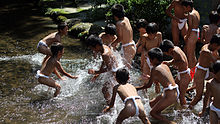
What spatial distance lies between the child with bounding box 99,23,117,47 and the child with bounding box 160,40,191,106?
1733 mm

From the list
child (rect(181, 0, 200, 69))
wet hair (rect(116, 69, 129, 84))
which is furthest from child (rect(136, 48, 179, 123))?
child (rect(181, 0, 200, 69))

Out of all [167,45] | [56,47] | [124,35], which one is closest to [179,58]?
[167,45]

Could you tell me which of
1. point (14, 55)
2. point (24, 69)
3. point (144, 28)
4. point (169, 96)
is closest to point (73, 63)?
point (24, 69)

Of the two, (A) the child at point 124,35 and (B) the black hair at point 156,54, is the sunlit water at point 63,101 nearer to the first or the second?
(A) the child at point 124,35

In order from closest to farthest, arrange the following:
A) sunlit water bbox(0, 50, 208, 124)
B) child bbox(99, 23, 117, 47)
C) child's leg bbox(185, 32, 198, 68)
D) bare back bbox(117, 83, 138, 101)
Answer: bare back bbox(117, 83, 138, 101), sunlit water bbox(0, 50, 208, 124), child bbox(99, 23, 117, 47), child's leg bbox(185, 32, 198, 68)

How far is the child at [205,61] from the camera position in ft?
19.7

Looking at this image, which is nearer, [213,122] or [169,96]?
[213,122]

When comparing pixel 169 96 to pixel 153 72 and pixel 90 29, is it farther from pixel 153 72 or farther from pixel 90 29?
pixel 90 29

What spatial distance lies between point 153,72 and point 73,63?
453 centimetres

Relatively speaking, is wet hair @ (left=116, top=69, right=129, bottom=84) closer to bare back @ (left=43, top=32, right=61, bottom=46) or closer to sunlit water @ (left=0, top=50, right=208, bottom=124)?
sunlit water @ (left=0, top=50, right=208, bottom=124)

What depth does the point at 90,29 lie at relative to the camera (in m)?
11.8

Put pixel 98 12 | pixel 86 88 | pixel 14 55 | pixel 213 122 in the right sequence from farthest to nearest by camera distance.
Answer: pixel 98 12 → pixel 14 55 → pixel 86 88 → pixel 213 122

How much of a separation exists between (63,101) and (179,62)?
3.02 meters

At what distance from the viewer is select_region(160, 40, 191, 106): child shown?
5.98 m
